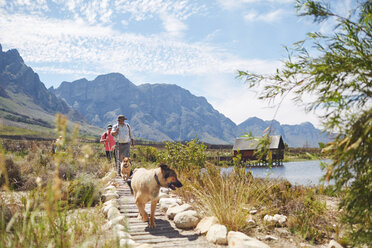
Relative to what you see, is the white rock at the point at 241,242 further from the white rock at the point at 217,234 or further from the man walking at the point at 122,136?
the man walking at the point at 122,136

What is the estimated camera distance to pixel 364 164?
2684 mm

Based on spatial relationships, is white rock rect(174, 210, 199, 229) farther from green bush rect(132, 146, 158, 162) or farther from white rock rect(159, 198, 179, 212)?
green bush rect(132, 146, 158, 162)

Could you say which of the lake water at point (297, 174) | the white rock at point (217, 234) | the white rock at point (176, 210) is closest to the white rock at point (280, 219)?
the lake water at point (297, 174)

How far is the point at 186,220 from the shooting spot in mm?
5156

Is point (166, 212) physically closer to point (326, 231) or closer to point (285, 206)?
point (285, 206)

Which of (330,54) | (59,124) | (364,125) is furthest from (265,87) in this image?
(59,124)

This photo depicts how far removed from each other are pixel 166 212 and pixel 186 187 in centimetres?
121

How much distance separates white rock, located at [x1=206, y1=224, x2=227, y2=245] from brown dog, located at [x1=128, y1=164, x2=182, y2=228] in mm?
944

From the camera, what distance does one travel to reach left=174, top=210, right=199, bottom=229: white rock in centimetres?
516

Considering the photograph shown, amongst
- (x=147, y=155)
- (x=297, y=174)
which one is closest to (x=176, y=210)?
(x=147, y=155)

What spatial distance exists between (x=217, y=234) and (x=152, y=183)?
1.45m

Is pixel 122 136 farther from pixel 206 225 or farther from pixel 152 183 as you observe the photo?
pixel 206 225

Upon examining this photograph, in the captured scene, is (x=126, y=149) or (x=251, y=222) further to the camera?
(x=126, y=149)

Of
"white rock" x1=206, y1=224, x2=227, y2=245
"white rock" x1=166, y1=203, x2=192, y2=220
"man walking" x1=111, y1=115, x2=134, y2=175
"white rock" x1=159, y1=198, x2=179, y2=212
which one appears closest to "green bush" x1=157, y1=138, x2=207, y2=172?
"man walking" x1=111, y1=115, x2=134, y2=175
